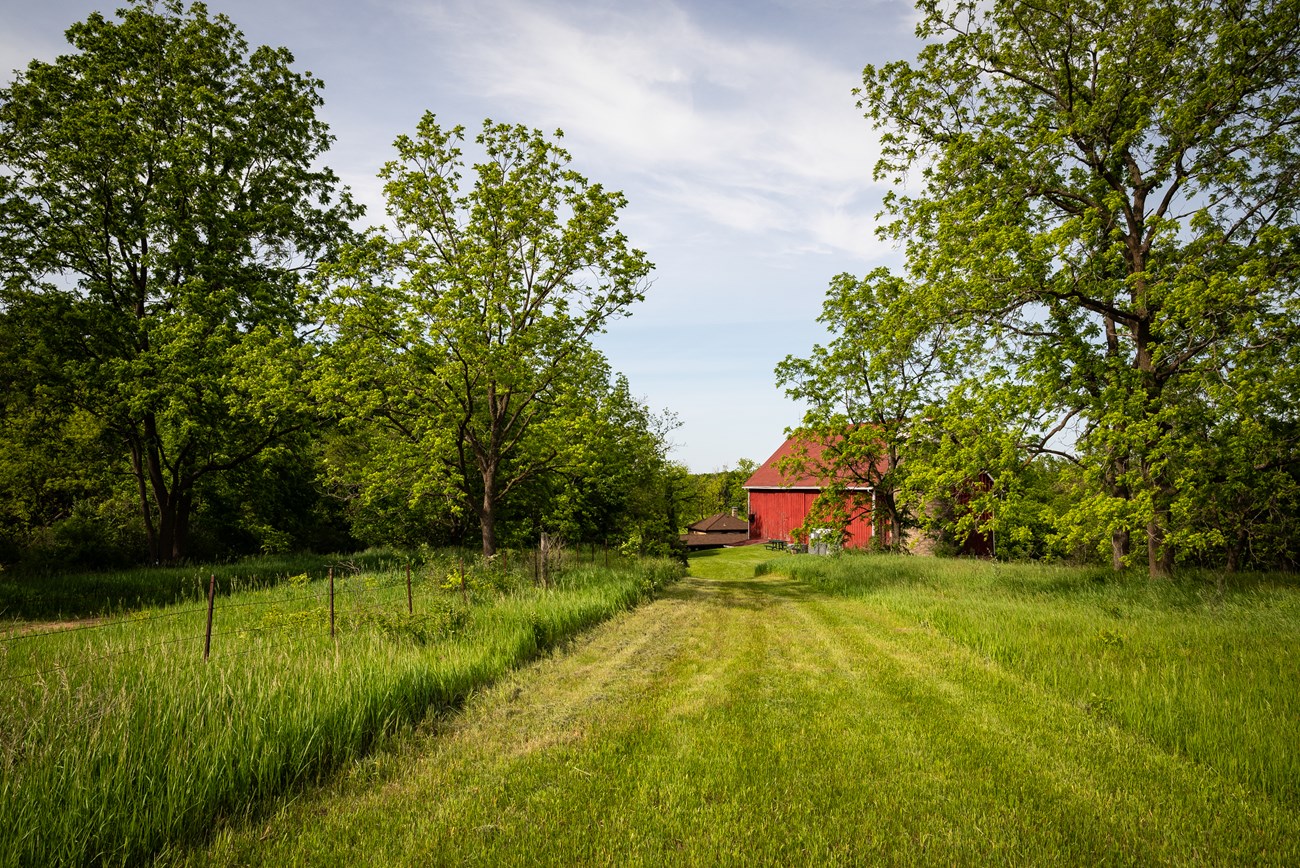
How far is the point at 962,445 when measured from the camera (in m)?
13.2

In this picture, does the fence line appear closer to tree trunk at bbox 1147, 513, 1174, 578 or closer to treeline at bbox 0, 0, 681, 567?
treeline at bbox 0, 0, 681, 567

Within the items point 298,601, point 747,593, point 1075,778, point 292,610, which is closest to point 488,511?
point 298,601

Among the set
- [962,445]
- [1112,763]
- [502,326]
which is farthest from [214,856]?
[962,445]

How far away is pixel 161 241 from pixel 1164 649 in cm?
2660

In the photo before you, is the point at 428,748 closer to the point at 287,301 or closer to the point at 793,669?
the point at 793,669

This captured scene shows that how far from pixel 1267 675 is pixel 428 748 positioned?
9243 millimetres

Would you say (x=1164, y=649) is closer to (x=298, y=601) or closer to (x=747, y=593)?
(x=747, y=593)

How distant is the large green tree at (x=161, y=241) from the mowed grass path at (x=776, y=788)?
12.2 meters

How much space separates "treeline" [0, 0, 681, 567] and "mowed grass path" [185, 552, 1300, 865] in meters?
9.21

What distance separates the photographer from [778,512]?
1778 inches

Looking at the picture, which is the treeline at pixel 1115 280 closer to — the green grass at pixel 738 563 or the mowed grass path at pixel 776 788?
the mowed grass path at pixel 776 788

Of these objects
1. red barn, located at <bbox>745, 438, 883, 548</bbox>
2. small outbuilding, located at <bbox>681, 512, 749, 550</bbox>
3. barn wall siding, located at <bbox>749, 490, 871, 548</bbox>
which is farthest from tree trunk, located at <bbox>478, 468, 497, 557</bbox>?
small outbuilding, located at <bbox>681, 512, 749, 550</bbox>

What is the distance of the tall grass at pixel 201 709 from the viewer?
3.86m

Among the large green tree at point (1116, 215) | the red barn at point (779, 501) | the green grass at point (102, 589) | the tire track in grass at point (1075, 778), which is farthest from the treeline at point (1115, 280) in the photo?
the red barn at point (779, 501)
